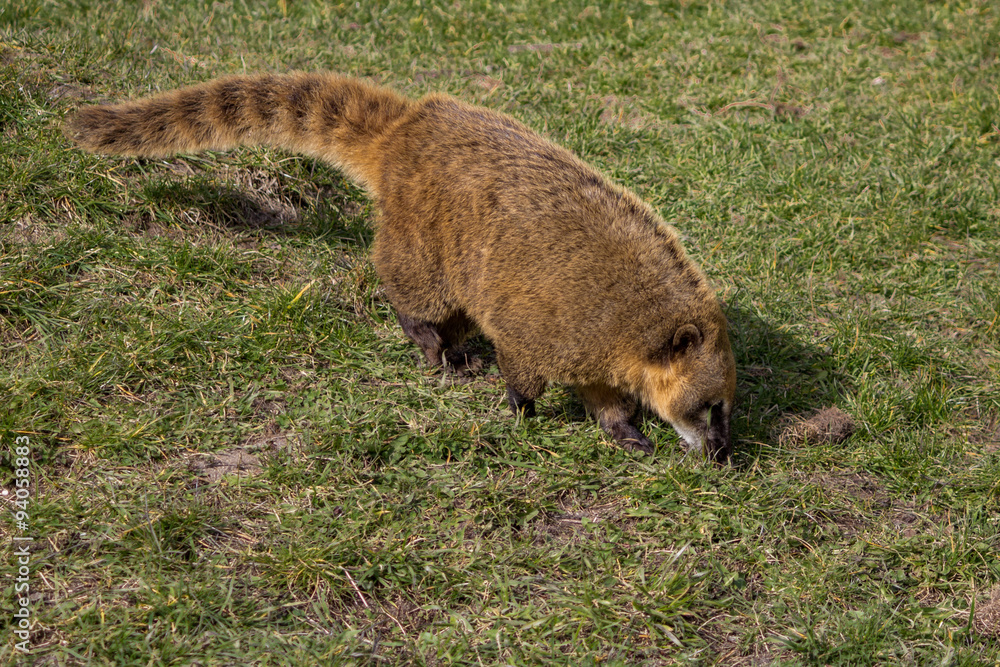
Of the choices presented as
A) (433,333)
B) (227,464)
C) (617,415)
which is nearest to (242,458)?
(227,464)

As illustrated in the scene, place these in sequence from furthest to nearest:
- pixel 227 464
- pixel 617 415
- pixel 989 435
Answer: pixel 989 435, pixel 617 415, pixel 227 464

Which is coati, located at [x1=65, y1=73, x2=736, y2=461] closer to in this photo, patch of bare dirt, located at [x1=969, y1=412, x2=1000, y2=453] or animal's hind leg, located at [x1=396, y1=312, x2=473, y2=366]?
animal's hind leg, located at [x1=396, y1=312, x2=473, y2=366]

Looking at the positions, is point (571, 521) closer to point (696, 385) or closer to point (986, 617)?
point (696, 385)

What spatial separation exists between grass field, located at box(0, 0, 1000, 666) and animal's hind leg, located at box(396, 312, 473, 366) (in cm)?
10

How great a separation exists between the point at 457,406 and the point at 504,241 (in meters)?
0.77

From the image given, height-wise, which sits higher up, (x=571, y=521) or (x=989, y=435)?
(x=989, y=435)

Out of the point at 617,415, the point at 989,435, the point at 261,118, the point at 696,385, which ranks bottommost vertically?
the point at 617,415

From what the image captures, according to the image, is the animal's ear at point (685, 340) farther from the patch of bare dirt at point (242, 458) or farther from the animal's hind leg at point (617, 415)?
the patch of bare dirt at point (242, 458)

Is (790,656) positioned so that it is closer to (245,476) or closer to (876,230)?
(245,476)

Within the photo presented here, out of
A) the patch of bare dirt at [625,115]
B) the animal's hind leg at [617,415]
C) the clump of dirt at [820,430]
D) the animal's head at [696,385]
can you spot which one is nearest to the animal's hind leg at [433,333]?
the animal's hind leg at [617,415]

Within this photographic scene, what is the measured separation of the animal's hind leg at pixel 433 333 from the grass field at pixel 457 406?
10cm

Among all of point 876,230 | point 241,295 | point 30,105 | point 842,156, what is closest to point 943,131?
point 842,156

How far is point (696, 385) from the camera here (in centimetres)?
354

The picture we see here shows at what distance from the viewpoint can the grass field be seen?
2.97 metres
